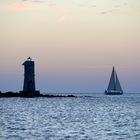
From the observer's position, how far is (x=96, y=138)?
3669 centimetres

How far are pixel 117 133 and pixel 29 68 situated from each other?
69.8 meters

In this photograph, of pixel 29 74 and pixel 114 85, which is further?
pixel 114 85

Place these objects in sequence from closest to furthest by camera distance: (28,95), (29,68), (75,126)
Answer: (75,126), (29,68), (28,95)

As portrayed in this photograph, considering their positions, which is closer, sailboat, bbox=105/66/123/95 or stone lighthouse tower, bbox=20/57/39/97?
stone lighthouse tower, bbox=20/57/39/97

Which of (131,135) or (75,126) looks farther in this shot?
(75,126)

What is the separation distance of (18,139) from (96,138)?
4.98m

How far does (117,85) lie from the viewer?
609ft

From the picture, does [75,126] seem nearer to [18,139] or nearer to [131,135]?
[131,135]

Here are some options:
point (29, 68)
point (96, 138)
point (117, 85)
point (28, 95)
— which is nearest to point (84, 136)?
point (96, 138)

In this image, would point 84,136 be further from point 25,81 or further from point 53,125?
point 25,81

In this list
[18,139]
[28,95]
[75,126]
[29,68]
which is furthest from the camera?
[28,95]

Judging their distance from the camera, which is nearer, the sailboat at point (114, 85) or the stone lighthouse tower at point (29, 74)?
the stone lighthouse tower at point (29, 74)

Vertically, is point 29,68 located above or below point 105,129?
above

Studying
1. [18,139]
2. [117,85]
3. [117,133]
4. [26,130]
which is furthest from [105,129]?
[117,85]
